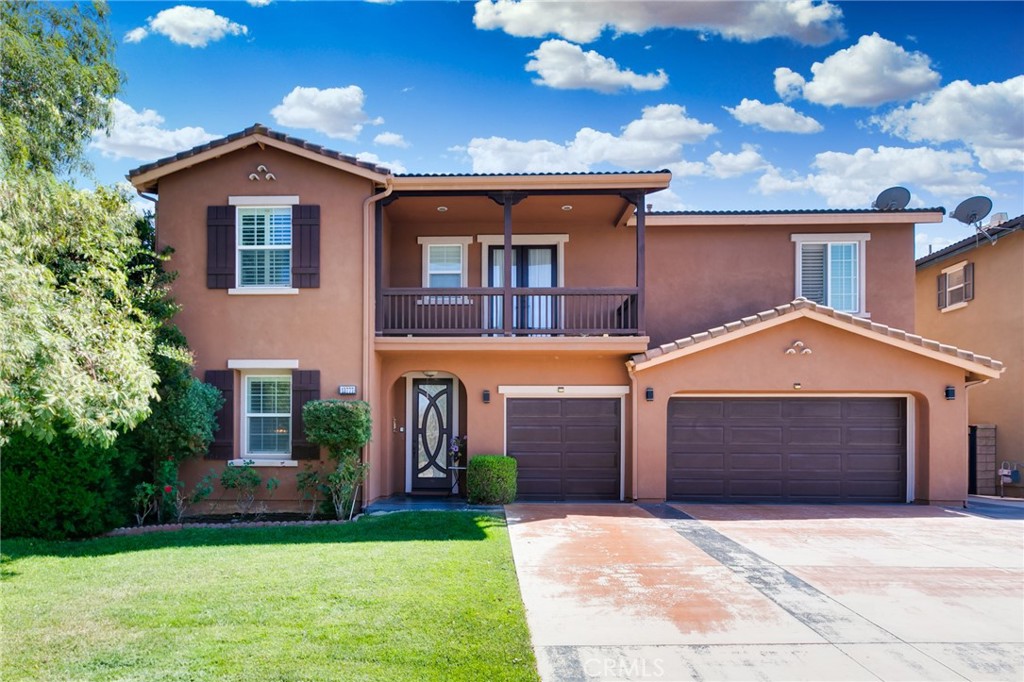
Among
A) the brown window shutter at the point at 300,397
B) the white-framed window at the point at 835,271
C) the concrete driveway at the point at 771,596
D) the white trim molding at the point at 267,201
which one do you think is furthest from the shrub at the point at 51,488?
the white-framed window at the point at 835,271

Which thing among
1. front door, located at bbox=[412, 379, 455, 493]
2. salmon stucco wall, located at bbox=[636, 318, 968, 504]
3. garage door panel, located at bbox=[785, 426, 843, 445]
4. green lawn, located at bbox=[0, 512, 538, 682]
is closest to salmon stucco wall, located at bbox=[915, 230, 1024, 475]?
salmon stucco wall, located at bbox=[636, 318, 968, 504]

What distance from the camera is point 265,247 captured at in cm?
1202

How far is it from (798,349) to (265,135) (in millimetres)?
10720

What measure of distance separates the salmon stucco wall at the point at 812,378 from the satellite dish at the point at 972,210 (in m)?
5.70

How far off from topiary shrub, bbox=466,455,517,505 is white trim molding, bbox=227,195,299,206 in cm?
590

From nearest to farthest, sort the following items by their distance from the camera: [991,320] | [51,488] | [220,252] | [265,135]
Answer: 1. [51,488]
2. [265,135]
3. [220,252]
4. [991,320]

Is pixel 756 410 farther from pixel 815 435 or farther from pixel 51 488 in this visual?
pixel 51 488

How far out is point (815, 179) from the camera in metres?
17.5

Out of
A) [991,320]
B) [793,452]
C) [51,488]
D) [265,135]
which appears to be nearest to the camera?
[51,488]

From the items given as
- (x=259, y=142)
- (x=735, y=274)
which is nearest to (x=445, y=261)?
(x=259, y=142)

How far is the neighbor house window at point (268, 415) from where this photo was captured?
39.3 ft

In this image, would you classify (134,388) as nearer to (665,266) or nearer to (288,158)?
(288,158)

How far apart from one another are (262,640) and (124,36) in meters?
10.8

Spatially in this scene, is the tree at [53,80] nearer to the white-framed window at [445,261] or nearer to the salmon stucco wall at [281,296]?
the salmon stucco wall at [281,296]
